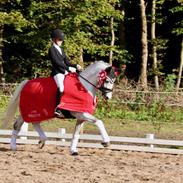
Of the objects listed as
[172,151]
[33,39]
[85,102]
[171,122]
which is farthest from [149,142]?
[33,39]

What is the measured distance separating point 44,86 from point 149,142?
2.23m

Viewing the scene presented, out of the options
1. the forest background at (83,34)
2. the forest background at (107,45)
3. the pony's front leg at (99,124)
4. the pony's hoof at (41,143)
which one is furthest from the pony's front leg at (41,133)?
the forest background at (83,34)

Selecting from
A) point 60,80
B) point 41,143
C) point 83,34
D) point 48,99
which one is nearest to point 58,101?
point 48,99

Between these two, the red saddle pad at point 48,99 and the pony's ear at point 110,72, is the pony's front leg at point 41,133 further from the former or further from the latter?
the pony's ear at point 110,72

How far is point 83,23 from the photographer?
25594mm

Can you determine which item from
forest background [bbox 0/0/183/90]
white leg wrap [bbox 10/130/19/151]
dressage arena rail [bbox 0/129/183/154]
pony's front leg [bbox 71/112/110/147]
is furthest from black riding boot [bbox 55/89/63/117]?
forest background [bbox 0/0/183/90]

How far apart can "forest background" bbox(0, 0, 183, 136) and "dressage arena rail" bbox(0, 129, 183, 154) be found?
4.43 metres

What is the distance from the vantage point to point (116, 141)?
11586mm

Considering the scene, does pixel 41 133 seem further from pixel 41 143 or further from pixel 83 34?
pixel 83 34

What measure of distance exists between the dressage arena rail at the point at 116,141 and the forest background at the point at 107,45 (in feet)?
14.5

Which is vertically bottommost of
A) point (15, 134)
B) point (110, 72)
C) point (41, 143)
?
point (41, 143)

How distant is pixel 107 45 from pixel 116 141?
1606cm

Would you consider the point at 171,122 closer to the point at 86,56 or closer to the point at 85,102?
the point at 85,102

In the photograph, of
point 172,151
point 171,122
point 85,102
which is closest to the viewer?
point 85,102
